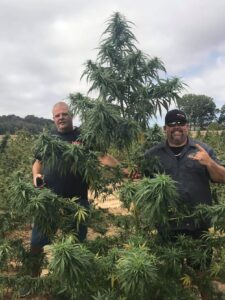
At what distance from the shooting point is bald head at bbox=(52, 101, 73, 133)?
421 cm

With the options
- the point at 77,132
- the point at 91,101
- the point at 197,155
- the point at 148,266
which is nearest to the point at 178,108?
the point at 197,155

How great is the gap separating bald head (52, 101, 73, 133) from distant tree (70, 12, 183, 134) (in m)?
0.61

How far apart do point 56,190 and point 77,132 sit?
58 centimetres

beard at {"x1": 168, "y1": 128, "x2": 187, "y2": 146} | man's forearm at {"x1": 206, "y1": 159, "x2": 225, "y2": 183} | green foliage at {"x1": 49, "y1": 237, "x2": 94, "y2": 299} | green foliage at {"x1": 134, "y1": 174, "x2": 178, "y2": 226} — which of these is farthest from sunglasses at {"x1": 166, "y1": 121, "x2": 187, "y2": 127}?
green foliage at {"x1": 49, "y1": 237, "x2": 94, "y2": 299}

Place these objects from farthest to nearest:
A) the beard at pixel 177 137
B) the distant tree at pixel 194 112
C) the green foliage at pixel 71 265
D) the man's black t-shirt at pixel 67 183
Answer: the man's black t-shirt at pixel 67 183 < the distant tree at pixel 194 112 < the beard at pixel 177 137 < the green foliage at pixel 71 265

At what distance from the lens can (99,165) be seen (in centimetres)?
347

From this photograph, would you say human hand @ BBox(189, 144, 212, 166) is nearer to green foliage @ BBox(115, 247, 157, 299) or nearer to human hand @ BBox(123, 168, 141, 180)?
human hand @ BBox(123, 168, 141, 180)

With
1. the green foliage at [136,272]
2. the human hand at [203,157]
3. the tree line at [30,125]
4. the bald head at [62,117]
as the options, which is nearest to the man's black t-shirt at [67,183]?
the bald head at [62,117]

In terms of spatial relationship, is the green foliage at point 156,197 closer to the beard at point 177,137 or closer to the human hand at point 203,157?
the human hand at point 203,157

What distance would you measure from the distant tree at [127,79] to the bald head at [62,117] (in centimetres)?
61

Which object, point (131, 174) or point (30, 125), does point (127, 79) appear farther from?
point (30, 125)

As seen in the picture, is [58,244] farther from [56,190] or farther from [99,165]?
[56,190]

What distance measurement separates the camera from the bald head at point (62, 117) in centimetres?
421

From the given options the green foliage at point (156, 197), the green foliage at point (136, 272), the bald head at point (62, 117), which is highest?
the bald head at point (62, 117)
